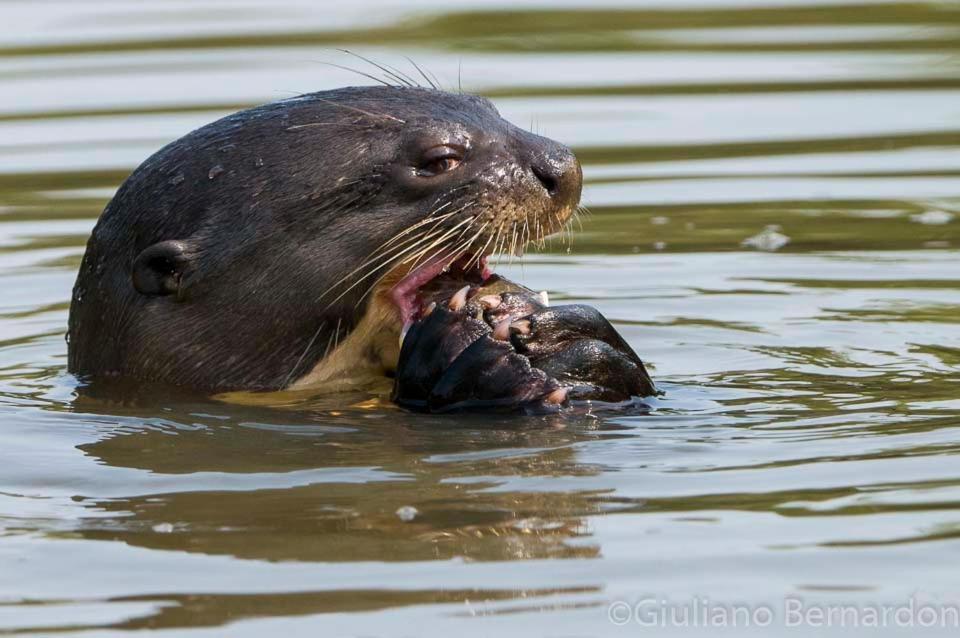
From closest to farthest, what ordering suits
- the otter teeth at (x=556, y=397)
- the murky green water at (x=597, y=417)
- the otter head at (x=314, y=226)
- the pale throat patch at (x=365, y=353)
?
the murky green water at (x=597, y=417) → the otter teeth at (x=556, y=397) → the otter head at (x=314, y=226) → the pale throat patch at (x=365, y=353)

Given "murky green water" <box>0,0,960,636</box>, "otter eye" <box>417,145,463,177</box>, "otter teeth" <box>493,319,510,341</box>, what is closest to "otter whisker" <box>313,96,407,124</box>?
"otter eye" <box>417,145,463,177</box>

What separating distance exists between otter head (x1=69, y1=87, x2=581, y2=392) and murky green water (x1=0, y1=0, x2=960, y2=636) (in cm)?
32

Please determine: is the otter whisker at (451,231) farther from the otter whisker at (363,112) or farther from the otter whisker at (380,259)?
the otter whisker at (363,112)

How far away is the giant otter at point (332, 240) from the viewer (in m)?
7.57

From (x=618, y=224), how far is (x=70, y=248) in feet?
9.99

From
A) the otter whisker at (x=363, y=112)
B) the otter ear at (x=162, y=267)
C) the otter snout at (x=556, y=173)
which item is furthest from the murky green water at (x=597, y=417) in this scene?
the otter whisker at (x=363, y=112)

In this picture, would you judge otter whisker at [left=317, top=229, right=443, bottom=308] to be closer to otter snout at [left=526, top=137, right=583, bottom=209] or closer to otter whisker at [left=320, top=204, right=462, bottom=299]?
otter whisker at [left=320, top=204, right=462, bottom=299]

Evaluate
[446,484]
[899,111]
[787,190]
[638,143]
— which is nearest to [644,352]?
[446,484]

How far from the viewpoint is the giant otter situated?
7574 mm

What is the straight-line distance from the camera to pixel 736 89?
573 inches

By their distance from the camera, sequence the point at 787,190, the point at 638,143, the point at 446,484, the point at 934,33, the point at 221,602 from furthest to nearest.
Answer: the point at 934,33, the point at 638,143, the point at 787,190, the point at 446,484, the point at 221,602

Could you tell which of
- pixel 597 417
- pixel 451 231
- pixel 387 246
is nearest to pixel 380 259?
pixel 387 246

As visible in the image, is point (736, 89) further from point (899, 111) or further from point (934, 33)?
point (934, 33)

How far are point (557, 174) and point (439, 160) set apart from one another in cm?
44
